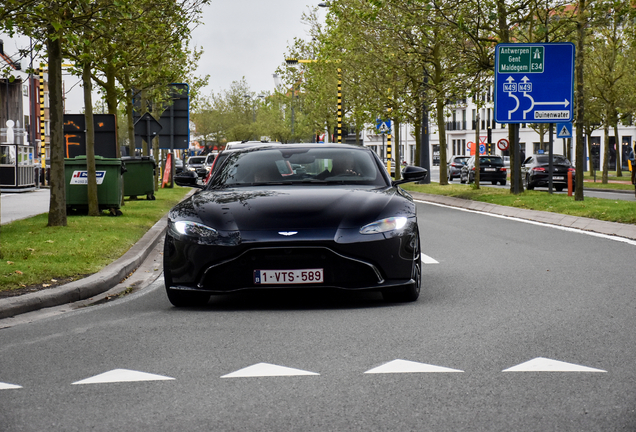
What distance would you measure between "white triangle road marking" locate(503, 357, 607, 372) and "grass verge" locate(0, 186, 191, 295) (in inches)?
195

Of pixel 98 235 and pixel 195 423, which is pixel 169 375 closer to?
→ pixel 195 423

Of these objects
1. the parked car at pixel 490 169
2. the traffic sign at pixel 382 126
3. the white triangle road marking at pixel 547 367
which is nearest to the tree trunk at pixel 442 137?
the traffic sign at pixel 382 126

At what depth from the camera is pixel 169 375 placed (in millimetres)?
5281

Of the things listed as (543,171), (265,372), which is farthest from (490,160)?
Answer: (265,372)

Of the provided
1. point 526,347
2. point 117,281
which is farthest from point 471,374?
point 117,281

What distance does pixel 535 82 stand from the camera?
24562mm

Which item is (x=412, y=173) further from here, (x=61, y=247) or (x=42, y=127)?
(x=42, y=127)

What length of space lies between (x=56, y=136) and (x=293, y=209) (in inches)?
338

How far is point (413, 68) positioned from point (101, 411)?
28.3m

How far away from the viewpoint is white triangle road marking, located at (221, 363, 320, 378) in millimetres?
5258

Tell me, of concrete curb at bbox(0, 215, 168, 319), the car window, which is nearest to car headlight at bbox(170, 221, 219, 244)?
concrete curb at bbox(0, 215, 168, 319)

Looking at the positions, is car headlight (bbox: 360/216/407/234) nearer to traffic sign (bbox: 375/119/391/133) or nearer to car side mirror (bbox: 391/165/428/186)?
car side mirror (bbox: 391/165/428/186)

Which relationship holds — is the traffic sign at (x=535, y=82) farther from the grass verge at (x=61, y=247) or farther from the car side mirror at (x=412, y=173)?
the car side mirror at (x=412, y=173)

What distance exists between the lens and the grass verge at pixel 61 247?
30.5 ft
